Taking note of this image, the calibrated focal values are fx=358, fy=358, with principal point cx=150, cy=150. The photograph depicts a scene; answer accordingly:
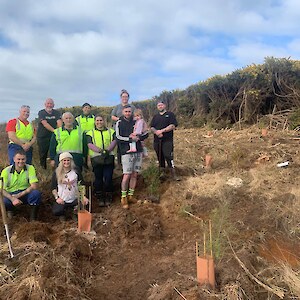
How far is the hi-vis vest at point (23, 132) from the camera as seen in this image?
5933 mm

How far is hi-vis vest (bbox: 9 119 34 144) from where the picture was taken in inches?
234

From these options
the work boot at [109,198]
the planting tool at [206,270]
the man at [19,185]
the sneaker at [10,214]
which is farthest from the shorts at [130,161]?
the planting tool at [206,270]

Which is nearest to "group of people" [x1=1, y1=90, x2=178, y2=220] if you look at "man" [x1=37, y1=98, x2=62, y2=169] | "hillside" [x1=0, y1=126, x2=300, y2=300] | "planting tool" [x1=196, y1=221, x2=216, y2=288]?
"man" [x1=37, y1=98, x2=62, y2=169]

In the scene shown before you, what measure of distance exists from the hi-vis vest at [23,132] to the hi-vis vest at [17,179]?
2.38ft

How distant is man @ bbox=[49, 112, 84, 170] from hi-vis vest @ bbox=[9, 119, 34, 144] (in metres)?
0.49

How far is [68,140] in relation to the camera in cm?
572

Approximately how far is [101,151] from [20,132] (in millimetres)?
1395

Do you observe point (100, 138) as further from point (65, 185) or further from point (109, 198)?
point (109, 198)

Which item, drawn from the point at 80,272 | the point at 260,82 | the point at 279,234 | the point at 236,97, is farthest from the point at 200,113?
the point at 80,272

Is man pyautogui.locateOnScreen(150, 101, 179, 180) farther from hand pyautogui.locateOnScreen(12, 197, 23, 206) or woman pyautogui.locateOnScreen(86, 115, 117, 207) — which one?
hand pyautogui.locateOnScreen(12, 197, 23, 206)

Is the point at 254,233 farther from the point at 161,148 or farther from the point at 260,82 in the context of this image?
the point at 260,82

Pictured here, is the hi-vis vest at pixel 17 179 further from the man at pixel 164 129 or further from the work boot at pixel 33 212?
the man at pixel 164 129

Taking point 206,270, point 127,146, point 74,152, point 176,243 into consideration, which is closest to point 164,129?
point 127,146

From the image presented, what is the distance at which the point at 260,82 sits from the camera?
13047 millimetres
